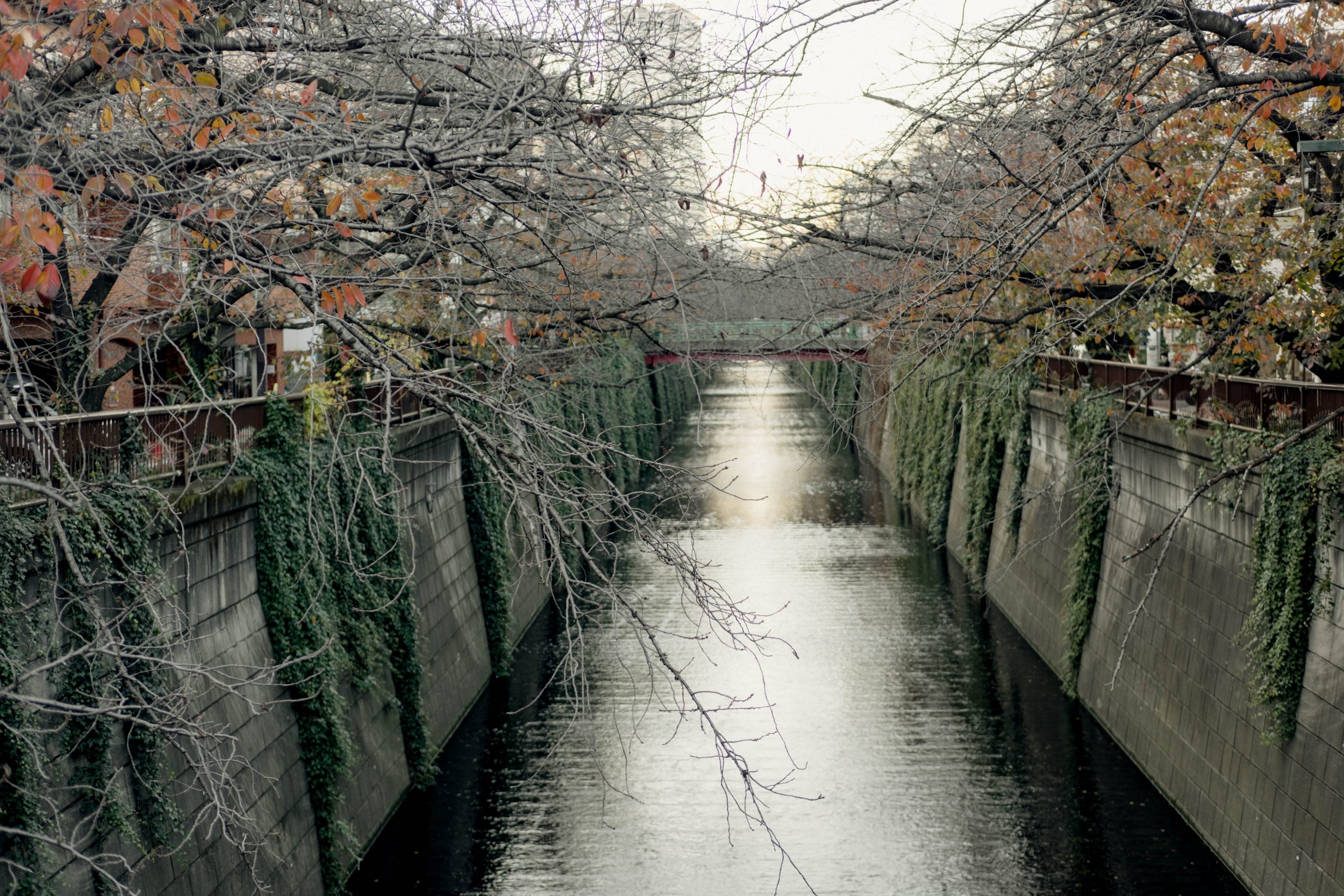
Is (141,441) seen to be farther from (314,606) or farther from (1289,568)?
(1289,568)

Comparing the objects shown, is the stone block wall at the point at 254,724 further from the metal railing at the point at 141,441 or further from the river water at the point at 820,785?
the river water at the point at 820,785

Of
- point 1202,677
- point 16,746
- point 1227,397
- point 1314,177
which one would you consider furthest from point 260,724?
point 1314,177

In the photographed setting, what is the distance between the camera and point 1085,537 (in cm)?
1828

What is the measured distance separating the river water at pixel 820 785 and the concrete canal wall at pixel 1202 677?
46cm

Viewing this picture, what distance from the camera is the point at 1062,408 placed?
22.3m

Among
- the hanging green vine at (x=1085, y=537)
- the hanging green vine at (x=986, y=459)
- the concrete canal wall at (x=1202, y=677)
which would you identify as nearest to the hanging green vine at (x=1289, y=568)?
the concrete canal wall at (x=1202, y=677)

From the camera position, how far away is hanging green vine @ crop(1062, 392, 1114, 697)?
17703mm

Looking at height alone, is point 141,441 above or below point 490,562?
above

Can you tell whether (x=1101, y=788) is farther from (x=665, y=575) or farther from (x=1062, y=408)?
(x=665, y=575)

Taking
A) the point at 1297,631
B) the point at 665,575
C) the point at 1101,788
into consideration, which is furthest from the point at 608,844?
the point at 665,575

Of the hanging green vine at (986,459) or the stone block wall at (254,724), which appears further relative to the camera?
the hanging green vine at (986,459)

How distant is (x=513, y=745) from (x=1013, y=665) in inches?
333

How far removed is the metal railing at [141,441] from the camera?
804 centimetres

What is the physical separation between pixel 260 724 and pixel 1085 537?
1180 centimetres
